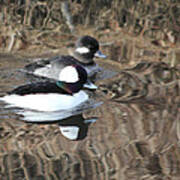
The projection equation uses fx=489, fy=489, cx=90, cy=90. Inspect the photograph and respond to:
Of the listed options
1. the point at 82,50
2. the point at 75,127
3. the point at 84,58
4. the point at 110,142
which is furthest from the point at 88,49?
the point at 110,142

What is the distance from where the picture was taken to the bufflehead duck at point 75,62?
9.44 metres

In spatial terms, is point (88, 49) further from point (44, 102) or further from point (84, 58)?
point (44, 102)

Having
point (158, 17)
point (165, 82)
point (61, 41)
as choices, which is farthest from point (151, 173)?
point (158, 17)

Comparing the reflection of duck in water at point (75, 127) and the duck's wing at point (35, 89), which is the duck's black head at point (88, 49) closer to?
the duck's wing at point (35, 89)

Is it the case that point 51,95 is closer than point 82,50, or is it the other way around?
point 51,95

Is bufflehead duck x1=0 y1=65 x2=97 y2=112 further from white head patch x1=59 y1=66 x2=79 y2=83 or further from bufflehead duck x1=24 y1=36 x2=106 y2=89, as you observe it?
bufflehead duck x1=24 y1=36 x2=106 y2=89

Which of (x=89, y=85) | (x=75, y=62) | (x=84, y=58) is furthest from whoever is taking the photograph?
(x=84, y=58)

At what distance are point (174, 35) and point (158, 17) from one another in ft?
3.31

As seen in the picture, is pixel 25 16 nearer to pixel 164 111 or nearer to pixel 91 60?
pixel 91 60

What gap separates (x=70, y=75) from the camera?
8234 mm

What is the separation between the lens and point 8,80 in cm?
896

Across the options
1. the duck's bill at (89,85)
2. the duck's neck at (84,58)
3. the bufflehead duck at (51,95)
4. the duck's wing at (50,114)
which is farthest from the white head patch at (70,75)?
the duck's neck at (84,58)

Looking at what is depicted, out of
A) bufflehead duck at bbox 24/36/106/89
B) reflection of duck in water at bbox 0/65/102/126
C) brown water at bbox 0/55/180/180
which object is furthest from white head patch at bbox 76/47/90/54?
reflection of duck in water at bbox 0/65/102/126

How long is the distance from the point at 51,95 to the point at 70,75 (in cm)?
67
